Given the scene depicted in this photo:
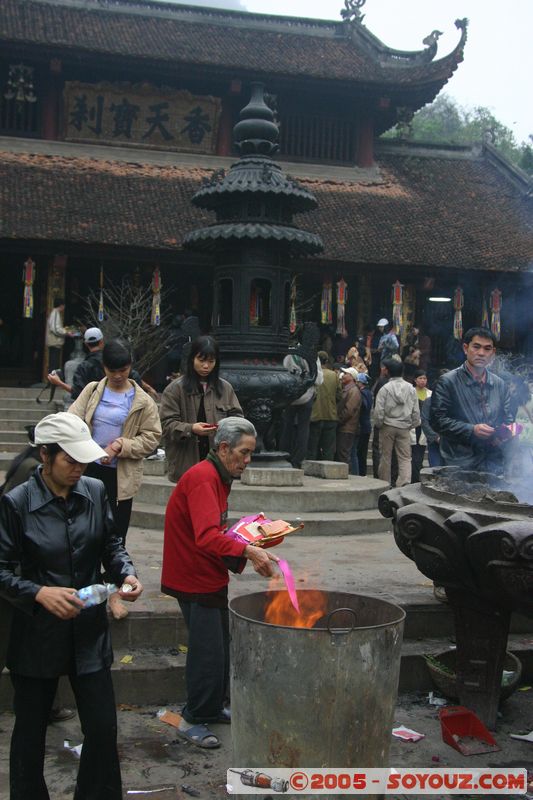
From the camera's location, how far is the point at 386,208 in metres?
19.6

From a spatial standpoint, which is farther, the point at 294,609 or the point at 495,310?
the point at 495,310

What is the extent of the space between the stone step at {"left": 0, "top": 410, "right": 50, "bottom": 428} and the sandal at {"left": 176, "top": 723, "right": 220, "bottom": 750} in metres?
9.67

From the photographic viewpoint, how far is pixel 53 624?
115 inches

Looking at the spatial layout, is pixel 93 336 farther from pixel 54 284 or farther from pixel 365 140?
pixel 365 140

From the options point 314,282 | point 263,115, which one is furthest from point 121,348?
point 314,282

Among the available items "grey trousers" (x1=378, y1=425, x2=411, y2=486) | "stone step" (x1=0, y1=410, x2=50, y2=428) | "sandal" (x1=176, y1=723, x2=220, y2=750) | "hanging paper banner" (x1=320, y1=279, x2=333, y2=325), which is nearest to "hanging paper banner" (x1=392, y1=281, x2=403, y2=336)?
"hanging paper banner" (x1=320, y1=279, x2=333, y2=325)

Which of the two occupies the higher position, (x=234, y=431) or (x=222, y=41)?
(x=222, y=41)

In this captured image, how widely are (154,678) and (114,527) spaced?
160cm

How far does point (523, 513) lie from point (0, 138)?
17.8 meters

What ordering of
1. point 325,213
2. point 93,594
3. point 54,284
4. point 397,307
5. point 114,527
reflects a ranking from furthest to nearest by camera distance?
point 397,307 → point 325,213 → point 54,284 → point 114,527 → point 93,594

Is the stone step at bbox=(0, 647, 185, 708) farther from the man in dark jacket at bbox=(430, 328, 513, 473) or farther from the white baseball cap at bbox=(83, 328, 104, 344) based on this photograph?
the white baseball cap at bbox=(83, 328, 104, 344)

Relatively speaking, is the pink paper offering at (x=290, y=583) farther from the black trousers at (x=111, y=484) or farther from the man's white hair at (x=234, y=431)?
the black trousers at (x=111, y=484)

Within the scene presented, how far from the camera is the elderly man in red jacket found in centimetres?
379

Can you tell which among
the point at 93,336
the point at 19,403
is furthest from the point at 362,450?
the point at 93,336
